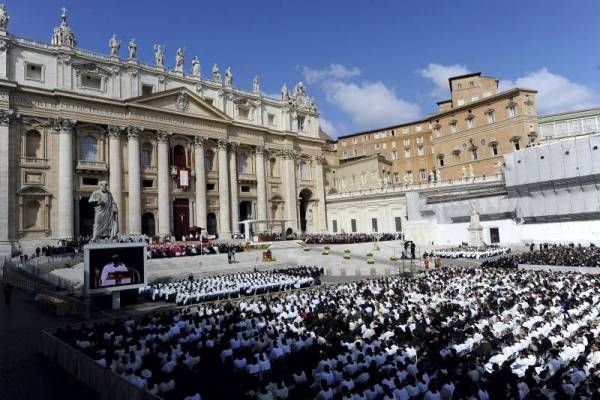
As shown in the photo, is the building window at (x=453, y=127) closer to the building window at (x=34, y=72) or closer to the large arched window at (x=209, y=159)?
the large arched window at (x=209, y=159)

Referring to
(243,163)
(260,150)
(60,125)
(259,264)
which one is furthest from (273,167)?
(259,264)

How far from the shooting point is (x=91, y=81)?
42250mm

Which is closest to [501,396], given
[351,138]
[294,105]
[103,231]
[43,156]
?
[103,231]

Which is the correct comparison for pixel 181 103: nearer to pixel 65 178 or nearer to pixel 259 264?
pixel 65 178

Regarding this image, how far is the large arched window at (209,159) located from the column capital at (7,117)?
19.5 m

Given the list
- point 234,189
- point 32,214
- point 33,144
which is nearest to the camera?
point 32,214

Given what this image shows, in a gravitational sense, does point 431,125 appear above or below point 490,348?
above

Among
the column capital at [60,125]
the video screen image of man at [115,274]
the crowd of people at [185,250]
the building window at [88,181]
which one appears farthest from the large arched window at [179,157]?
the video screen image of man at [115,274]

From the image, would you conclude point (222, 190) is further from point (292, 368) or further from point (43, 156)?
point (292, 368)

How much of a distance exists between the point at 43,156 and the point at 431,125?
49827 millimetres

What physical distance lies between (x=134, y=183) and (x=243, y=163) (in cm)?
1568

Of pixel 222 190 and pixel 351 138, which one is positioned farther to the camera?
pixel 351 138

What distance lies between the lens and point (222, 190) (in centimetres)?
5056

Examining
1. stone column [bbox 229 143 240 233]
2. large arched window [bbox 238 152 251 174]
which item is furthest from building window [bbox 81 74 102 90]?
large arched window [bbox 238 152 251 174]
